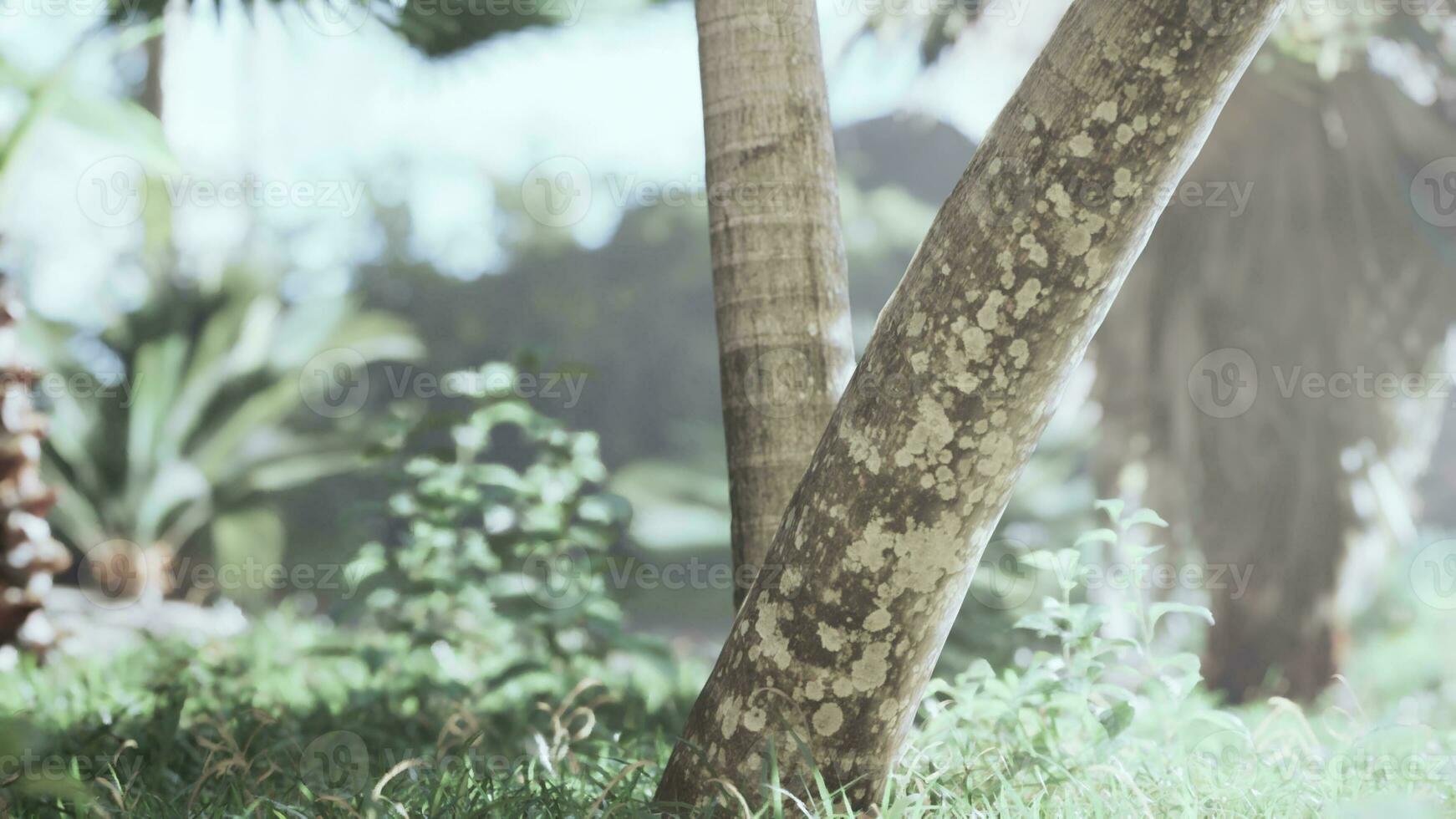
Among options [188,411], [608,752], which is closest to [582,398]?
[188,411]

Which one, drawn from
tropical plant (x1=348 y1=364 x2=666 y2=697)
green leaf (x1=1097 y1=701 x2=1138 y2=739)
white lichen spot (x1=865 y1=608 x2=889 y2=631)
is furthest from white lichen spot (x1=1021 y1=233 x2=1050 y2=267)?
tropical plant (x1=348 y1=364 x2=666 y2=697)

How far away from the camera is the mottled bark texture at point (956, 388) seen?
1.17m

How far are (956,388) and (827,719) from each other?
47 centimetres

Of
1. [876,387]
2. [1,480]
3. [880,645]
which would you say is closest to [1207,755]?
[880,645]

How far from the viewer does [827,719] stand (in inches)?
52.3

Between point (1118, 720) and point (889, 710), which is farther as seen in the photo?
point (1118, 720)

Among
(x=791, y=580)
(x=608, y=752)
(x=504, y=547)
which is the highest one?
(x=791, y=580)

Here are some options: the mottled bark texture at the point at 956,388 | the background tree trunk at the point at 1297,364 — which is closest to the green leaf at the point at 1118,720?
the mottled bark texture at the point at 956,388

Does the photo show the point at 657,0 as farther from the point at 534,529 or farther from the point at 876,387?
the point at 876,387

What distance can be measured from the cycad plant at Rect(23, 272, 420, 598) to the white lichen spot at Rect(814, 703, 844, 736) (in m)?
4.74

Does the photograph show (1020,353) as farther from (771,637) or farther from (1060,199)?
(771,637)

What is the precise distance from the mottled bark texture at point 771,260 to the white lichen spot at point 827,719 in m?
0.40

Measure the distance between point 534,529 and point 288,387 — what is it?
3777 mm

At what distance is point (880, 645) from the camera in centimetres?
130
